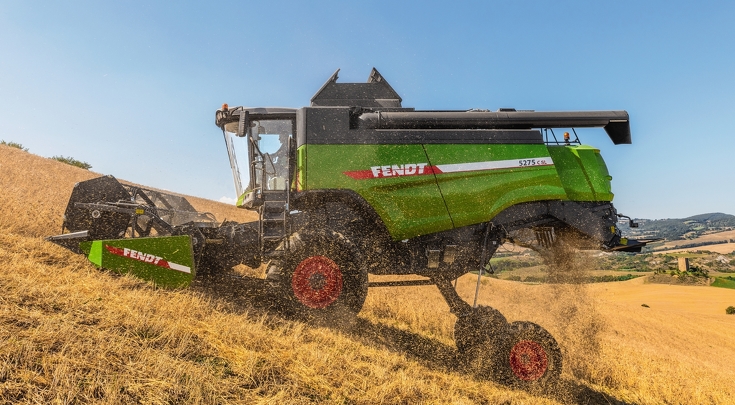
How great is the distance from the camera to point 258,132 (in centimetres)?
648

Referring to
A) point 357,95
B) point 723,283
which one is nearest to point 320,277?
point 357,95

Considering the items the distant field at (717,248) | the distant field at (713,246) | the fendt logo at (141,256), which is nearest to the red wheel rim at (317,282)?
the fendt logo at (141,256)

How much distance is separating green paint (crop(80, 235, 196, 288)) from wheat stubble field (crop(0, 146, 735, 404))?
0.17m

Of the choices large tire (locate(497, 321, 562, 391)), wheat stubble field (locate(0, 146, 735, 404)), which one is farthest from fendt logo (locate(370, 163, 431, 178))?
large tire (locate(497, 321, 562, 391))

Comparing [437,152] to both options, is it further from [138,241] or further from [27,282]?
[27,282]

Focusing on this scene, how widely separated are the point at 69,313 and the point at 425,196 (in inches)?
162

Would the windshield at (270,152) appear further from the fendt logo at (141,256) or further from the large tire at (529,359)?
the large tire at (529,359)

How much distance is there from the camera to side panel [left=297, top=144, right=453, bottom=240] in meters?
5.95

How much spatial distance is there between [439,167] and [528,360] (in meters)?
2.76

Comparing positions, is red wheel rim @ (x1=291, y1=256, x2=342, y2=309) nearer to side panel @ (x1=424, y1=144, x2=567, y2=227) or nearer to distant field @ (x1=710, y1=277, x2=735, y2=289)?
side panel @ (x1=424, y1=144, x2=567, y2=227)

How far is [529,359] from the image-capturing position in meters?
6.15

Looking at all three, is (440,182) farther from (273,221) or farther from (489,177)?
(273,221)

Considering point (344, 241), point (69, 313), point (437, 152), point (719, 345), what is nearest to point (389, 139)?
point (437, 152)

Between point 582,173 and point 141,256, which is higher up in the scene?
point 582,173
